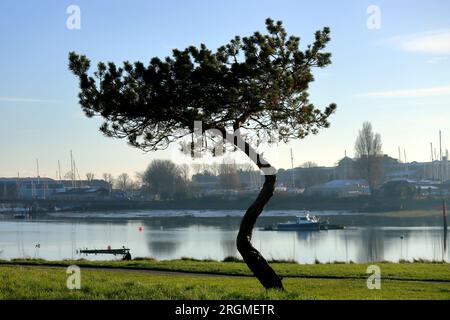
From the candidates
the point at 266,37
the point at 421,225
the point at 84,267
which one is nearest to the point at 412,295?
the point at 266,37

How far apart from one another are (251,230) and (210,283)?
106 inches

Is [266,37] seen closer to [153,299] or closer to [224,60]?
[224,60]

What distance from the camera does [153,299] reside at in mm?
10133

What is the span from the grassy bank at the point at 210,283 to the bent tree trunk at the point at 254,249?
0.31 m

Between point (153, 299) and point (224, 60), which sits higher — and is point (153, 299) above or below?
below

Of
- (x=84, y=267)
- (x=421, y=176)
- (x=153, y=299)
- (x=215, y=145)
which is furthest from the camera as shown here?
(x=421, y=176)

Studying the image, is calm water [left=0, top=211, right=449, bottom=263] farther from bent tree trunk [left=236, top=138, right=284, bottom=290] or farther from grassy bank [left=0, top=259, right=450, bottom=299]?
bent tree trunk [left=236, top=138, right=284, bottom=290]

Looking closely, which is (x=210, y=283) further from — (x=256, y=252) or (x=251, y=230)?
(x=251, y=230)

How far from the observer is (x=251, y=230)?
1366 centimetres

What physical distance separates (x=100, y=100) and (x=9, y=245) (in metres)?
34.6

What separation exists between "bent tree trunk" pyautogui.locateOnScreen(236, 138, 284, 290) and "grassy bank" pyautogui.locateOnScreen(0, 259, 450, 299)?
314 mm

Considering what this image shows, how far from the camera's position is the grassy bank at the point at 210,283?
10.6m

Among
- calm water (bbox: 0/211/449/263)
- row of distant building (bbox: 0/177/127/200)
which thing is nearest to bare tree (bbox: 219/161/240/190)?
row of distant building (bbox: 0/177/127/200)

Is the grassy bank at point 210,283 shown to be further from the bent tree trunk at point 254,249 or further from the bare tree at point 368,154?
the bare tree at point 368,154
